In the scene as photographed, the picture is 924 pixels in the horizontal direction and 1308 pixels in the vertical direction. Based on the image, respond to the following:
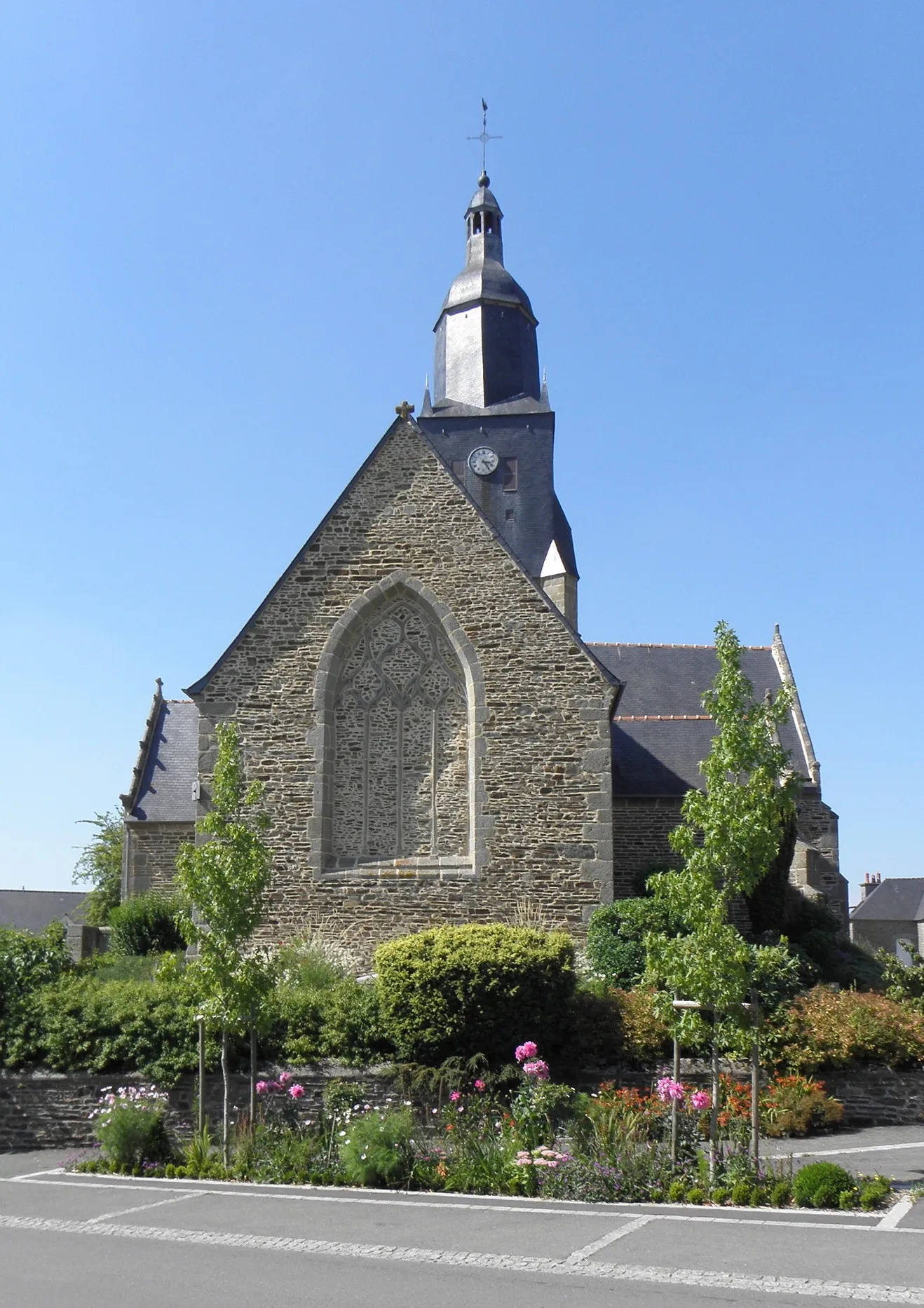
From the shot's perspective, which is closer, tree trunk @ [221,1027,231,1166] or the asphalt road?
the asphalt road

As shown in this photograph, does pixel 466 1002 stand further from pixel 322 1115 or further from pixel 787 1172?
pixel 787 1172

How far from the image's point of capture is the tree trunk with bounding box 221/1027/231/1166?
1080cm

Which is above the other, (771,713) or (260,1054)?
(771,713)

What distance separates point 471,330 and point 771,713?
808 inches

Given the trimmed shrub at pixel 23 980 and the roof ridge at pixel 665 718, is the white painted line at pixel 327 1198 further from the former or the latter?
the roof ridge at pixel 665 718

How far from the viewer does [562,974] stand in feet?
42.2

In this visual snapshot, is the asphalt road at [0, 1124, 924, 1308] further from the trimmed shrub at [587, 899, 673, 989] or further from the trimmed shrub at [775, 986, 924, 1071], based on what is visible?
the trimmed shrub at [587, 899, 673, 989]

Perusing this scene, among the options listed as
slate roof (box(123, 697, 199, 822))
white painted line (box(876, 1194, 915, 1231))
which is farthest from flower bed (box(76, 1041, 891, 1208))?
slate roof (box(123, 697, 199, 822))

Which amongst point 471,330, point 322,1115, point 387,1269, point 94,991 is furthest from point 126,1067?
point 471,330

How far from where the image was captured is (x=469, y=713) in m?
17.1

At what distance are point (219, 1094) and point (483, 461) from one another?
60.0 feet

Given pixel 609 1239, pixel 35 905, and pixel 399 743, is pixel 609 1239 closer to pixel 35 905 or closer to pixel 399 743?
pixel 399 743

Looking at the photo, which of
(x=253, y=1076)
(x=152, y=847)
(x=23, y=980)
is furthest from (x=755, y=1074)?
(x=152, y=847)

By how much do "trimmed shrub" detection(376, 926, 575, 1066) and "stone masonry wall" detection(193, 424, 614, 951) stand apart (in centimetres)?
361
